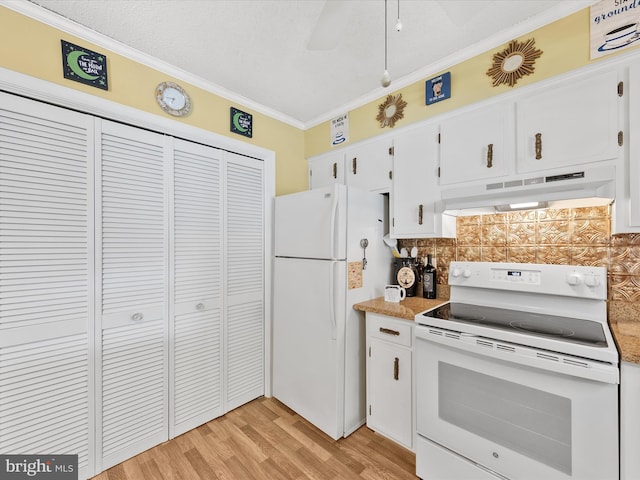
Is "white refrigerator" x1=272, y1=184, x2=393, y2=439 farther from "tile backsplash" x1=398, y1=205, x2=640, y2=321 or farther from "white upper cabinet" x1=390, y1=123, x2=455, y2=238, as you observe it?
"tile backsplash" x1=398, y1=205, x2=640, y2=321

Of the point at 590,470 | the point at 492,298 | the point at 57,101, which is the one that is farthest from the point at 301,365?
the point at 57,101

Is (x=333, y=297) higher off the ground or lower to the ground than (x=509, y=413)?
higher

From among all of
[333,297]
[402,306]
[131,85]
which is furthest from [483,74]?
[131,85]

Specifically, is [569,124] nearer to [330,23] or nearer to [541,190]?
Result: [541,190]

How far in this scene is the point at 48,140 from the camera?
4.98 feet

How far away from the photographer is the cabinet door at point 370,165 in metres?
2.25

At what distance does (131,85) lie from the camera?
1.80m

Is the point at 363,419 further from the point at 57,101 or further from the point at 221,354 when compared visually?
the point at 57,101

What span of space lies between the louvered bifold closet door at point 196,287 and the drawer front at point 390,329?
1182 mm

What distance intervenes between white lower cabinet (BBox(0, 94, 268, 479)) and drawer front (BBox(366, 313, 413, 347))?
3.54 ft

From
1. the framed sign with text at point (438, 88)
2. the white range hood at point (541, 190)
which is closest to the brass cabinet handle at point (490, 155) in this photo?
the white range hood at point (541, 190)

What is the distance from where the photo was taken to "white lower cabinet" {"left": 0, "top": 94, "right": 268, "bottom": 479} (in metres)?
1.45
